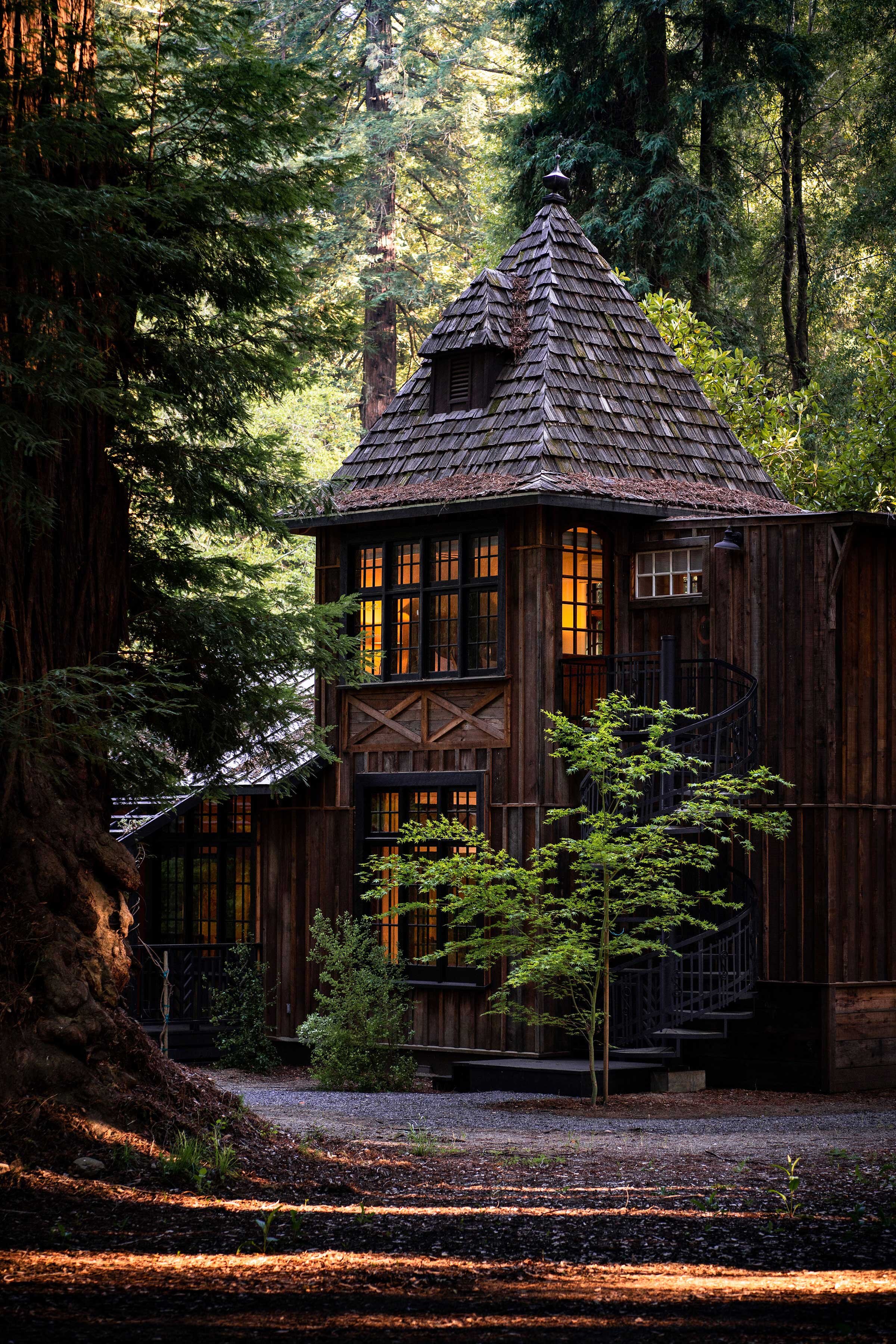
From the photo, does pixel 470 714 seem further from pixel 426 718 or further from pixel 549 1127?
pixel 549 1127

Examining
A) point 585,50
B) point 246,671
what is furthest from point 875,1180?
point 585,50

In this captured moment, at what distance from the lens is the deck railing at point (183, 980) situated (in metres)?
19.9

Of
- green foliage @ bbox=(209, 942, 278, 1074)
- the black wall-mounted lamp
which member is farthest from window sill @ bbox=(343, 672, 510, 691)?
green foliage @ bbox=(209, 942, 278, 1074)

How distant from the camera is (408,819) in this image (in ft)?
60.6

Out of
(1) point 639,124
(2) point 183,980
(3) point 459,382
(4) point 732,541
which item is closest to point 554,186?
(3) point 459,382

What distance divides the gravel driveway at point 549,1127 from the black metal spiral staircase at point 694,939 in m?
1.33

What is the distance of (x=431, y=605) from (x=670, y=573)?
2.58 meters

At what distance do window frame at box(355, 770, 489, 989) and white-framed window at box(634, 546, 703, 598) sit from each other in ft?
8.57

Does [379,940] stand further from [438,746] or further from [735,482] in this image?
[735,482]

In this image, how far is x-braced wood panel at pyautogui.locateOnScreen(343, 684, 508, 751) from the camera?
17.7 meters

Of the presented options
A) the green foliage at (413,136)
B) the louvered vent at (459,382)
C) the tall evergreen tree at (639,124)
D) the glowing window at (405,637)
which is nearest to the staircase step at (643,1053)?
the glowing window at (405,637)

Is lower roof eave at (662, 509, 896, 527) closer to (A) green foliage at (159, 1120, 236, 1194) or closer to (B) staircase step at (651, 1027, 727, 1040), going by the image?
(B) staircase step at (651, 1027, 727, 1040)

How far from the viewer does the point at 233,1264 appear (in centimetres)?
746

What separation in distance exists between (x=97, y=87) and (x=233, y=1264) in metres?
7.02
